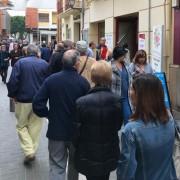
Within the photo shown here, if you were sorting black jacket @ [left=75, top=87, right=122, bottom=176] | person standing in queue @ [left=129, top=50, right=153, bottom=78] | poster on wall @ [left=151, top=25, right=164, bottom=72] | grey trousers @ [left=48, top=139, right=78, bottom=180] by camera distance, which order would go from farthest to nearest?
1. poster on wall @ [left=151, top=25, right=164, bottom=72]
2. person standing in queue @ [left=129, top=50, right=153, bottom=78]
3. grey trousers @ [left=48, top=139, right=78, bottom=180]
4. black jacket @ [left=75, top=87, right=122, bottom=176]

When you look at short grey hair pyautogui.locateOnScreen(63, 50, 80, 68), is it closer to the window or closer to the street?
the street

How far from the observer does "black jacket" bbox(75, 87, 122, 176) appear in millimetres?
4102

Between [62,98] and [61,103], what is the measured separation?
5cm

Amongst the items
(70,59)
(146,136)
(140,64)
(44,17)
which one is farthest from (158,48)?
(44,17)

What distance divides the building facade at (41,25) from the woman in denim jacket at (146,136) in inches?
2358

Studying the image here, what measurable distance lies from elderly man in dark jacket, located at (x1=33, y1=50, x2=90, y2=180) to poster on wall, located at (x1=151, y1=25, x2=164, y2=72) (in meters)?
7.48

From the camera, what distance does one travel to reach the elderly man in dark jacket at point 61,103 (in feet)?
16.4

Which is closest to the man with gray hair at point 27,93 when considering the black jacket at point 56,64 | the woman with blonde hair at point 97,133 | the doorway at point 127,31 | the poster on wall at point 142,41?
the black jacket at point 56,64

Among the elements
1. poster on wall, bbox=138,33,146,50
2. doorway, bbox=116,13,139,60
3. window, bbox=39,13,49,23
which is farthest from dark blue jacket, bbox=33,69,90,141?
window, bbox=39,13,49,23

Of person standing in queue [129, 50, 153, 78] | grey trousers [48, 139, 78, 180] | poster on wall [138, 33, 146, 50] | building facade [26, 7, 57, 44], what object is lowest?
grey trousers [48, 139, 78, 180]

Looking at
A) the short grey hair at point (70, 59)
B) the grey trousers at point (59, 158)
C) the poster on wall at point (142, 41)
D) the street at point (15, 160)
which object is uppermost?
the poster on wall at point (142, 41)

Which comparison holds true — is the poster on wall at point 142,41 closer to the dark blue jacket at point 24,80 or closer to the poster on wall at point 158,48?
the poster on wall at point 158,48

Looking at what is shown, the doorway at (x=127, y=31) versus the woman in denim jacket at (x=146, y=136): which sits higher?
the doorway at (x=127, y=31)

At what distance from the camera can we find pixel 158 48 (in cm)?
1274
